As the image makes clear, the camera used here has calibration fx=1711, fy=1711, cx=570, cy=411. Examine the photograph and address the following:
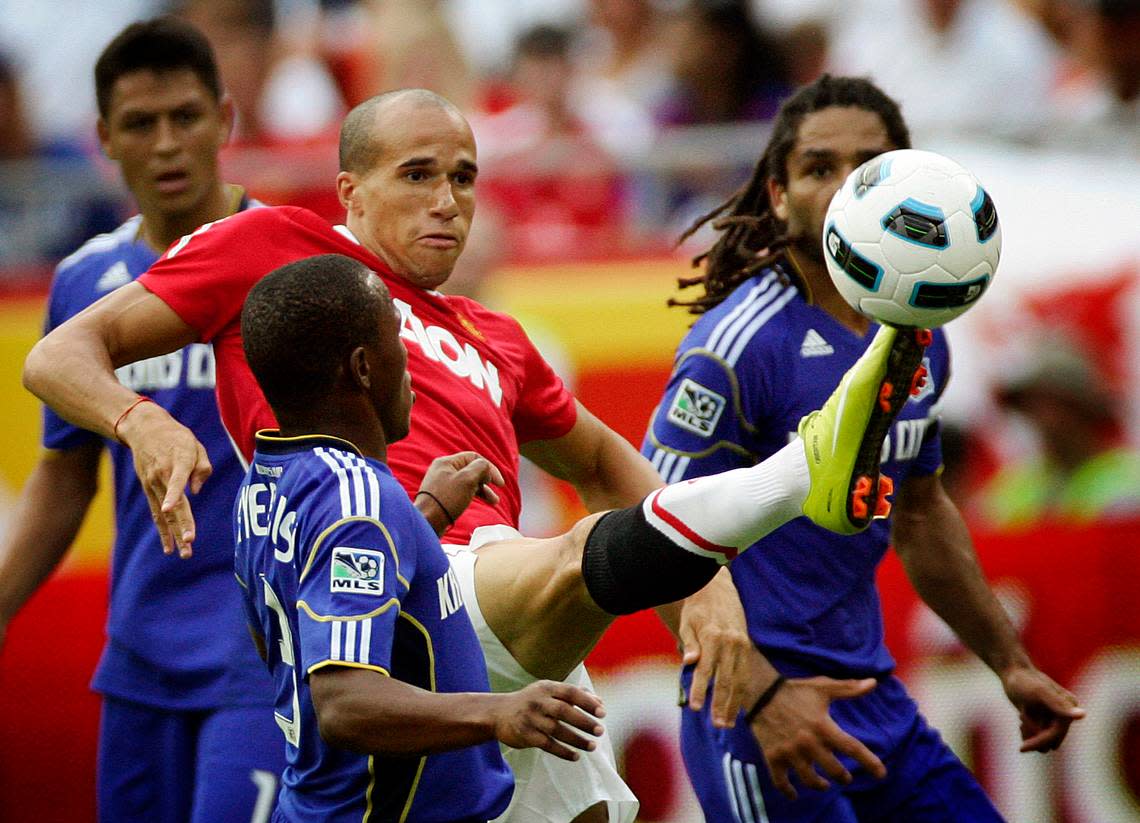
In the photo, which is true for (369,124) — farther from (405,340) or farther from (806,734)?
(806,734)

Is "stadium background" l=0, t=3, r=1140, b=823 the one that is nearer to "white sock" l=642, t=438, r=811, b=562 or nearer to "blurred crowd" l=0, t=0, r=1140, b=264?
"blurred crowd" l=0, t=0, r=1140, b=264

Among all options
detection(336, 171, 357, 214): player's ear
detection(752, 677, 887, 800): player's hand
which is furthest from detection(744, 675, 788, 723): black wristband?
detection(336, 171, 357, 214): player's ear

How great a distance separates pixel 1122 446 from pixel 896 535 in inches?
125

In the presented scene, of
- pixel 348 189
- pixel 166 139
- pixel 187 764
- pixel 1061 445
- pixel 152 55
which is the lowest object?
pixel 187 764

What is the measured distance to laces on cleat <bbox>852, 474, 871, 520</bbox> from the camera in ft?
11.8

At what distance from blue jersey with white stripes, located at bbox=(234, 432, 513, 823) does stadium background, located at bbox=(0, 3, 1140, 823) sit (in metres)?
3.36

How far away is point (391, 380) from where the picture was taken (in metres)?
3.56

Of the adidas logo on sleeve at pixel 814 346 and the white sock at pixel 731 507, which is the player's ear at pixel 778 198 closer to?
the adidas logo on sleeve at pixel 814 346

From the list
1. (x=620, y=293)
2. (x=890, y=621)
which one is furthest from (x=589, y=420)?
(x=620, y=293)

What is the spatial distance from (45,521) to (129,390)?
1.55m

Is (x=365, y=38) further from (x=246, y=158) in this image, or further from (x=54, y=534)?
(x=54, y=534)

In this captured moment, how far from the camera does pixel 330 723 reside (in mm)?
3205

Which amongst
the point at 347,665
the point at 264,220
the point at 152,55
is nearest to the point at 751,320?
the point at 264,220

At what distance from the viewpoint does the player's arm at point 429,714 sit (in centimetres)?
312
